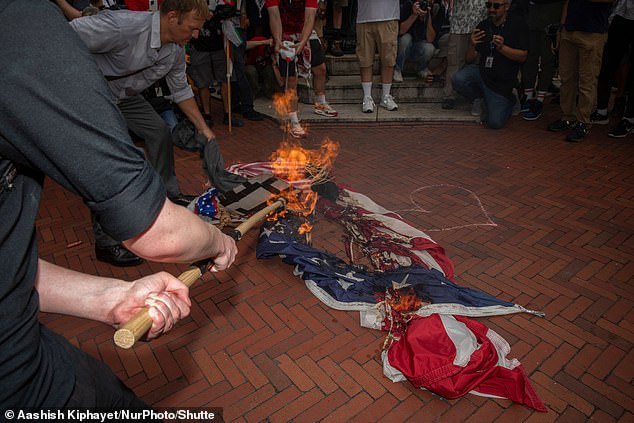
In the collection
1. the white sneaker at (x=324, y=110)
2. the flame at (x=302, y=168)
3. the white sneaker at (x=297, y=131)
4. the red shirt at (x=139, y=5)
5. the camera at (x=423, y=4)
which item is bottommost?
the flame at (x=302, y=168)

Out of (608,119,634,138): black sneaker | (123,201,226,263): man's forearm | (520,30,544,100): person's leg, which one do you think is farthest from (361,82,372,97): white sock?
(123,201,226,263): man's forearm

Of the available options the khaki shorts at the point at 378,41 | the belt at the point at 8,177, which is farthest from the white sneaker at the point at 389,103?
the belt at the point at 8,177

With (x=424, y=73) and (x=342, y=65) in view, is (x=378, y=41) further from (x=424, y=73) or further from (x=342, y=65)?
(x=342, y=65)

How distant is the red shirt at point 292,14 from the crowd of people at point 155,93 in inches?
0.8

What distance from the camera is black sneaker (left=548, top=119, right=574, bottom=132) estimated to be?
276 inches

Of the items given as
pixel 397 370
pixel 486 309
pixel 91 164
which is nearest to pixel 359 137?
pixel 486 309

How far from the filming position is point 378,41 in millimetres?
7582

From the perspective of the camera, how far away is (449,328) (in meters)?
2.79

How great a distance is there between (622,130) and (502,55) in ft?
7.30

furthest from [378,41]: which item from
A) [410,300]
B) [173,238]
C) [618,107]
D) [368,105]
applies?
[173,238]

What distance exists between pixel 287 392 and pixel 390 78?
21.8 feet

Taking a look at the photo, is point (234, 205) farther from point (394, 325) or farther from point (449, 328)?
point (449, 328)

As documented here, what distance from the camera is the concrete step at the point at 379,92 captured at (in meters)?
8.51

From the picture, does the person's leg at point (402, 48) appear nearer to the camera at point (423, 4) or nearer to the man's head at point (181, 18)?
the camera at point (423, 4)
